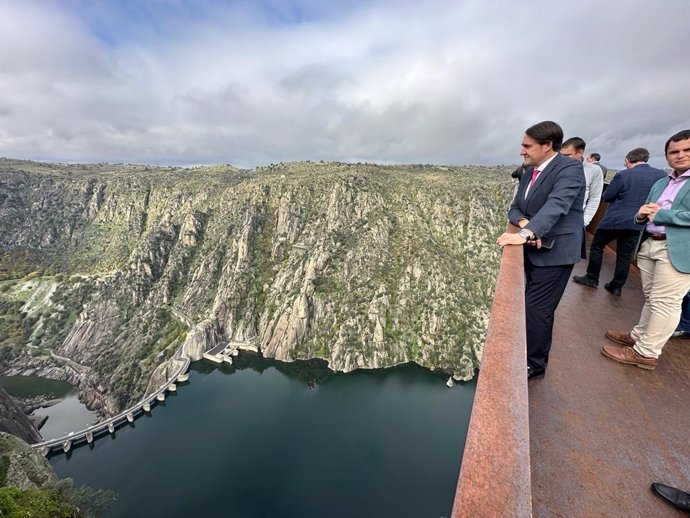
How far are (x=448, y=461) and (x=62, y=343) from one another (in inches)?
4229

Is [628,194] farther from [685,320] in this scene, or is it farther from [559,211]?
[559,211]

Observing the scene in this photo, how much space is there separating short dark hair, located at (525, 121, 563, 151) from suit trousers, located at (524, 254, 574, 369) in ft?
4.59

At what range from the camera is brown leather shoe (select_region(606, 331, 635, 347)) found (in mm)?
4434

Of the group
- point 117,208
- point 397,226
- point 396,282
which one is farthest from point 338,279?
point 117,208

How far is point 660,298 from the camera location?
378 cm

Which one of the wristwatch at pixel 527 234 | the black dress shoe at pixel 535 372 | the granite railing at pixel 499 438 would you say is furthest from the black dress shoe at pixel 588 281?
the granite railing at pixel 499 438

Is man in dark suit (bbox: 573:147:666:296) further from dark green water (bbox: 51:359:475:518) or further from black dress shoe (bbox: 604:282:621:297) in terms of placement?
dark green water (bbox: 51:359:475:518)

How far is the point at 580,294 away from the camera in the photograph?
6.29m

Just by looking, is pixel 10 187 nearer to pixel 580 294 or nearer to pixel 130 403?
pixel 130 403

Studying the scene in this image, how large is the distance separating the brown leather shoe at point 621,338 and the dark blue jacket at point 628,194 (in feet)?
7.59

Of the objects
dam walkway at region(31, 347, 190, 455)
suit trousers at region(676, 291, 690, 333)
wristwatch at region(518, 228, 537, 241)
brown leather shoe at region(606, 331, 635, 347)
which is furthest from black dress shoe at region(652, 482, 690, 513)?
dam walkway at region(31, 347, 190, 455)

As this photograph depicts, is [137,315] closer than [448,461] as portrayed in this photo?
No

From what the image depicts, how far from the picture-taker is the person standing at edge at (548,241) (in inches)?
140

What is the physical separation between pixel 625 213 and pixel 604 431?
461cm
